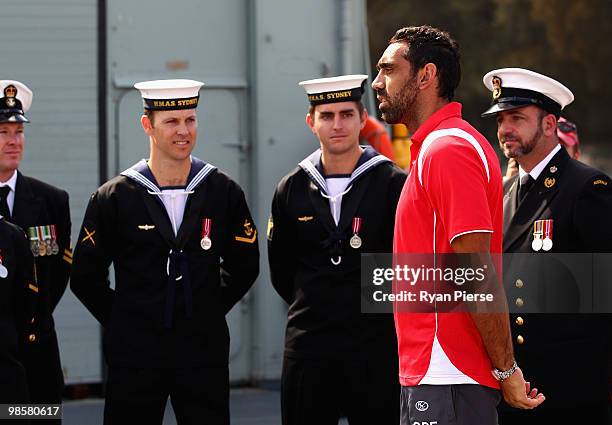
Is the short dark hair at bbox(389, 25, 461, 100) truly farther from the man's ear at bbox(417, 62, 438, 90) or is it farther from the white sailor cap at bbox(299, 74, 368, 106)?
the white sailor cap at bbox(299, 74, 368, 106)

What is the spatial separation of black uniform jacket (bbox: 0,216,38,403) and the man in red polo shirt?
1.86 meters

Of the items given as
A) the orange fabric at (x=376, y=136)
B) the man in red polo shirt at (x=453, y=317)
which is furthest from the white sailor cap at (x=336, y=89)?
the orange fabric at (x=376, y=136)

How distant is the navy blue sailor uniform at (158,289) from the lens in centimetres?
609

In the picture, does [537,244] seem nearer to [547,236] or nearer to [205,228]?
[547,236]

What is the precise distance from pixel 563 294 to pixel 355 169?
4.41 feet

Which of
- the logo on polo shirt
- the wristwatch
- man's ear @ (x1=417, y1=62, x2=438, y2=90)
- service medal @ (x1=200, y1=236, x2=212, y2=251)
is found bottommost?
the logo on polo shirt

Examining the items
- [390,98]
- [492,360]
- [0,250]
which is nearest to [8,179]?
[0,250]

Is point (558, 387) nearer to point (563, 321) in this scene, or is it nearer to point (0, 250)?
point (563, 321)

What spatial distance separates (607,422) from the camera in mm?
5621

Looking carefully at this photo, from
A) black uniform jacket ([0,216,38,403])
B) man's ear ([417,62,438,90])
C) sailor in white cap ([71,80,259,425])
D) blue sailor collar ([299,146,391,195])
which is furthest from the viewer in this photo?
blue sailor collar ([299,146,391,195])

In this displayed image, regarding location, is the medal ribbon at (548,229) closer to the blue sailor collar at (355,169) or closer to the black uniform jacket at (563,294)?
the black uniform jacket at (563,294)

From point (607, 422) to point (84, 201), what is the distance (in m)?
4.58

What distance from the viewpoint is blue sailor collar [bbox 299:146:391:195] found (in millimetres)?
6438

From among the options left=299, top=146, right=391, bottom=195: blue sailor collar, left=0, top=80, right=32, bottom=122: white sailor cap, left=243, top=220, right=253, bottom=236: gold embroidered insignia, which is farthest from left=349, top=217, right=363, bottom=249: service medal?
left=0, top=80, right=32, bottom=122: white sailor cap
